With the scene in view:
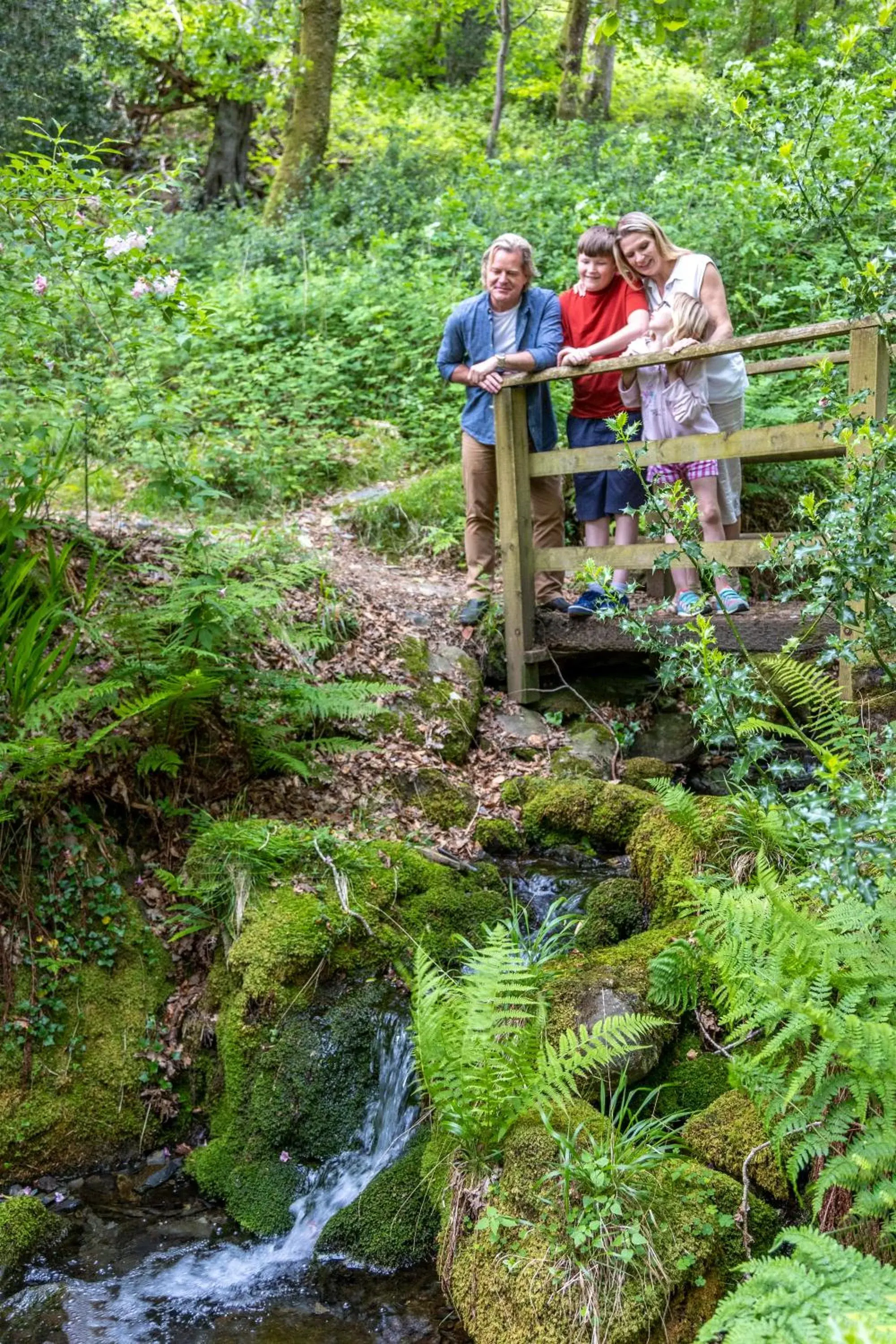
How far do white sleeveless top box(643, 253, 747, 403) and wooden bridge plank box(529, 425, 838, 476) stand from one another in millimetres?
374

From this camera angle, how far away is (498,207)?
12812 millimetres

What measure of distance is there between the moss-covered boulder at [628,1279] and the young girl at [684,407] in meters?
3.38

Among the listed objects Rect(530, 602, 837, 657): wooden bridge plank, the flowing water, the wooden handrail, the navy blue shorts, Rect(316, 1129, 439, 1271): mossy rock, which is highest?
the wooden handrail

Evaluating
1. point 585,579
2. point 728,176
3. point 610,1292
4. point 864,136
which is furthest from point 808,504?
point 728,176

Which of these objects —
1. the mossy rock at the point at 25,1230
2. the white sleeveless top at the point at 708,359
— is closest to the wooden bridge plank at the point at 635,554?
the white sleeveless top at the point at 708,359

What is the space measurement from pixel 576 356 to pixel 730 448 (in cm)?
125

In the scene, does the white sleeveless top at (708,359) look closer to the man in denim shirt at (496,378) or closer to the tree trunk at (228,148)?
the man in denim shirt at (496,378)

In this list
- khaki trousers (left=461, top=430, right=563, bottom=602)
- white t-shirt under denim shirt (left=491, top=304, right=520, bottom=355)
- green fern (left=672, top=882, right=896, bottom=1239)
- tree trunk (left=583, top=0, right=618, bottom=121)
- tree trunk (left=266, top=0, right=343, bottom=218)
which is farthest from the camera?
tree trunk (left=583, top=0, right=618, bottom=121)

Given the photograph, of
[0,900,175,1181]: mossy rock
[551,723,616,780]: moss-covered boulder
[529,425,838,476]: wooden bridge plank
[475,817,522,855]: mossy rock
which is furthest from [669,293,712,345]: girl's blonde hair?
[0,900,175,1181]: mossy rock

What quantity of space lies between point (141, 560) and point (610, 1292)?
172 inches

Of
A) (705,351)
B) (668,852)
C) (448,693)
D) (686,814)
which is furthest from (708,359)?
(668,852)

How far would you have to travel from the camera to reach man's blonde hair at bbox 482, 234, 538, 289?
21.3ft

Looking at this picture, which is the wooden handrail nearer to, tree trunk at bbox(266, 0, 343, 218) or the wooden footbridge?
the wooden footbridge

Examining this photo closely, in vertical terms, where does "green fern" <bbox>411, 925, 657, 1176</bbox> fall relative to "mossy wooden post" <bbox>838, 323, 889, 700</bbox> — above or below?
below
